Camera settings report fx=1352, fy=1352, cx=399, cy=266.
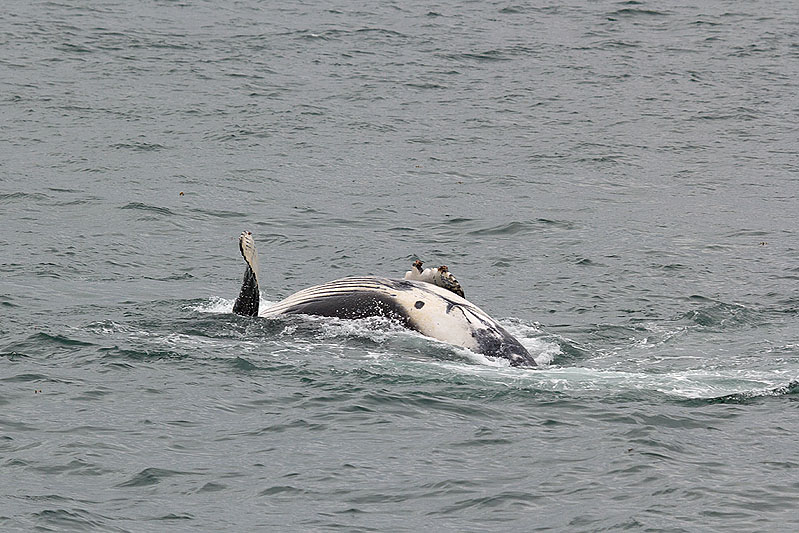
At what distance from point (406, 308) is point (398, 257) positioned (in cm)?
538

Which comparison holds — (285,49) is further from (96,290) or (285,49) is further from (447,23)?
(96,290)

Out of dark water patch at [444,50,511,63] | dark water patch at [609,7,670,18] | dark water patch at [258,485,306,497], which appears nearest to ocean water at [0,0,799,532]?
dark water patch at [258,485,306,497]

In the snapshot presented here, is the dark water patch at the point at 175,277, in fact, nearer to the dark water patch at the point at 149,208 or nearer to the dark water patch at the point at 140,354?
the dark water patch at the point at 149,208

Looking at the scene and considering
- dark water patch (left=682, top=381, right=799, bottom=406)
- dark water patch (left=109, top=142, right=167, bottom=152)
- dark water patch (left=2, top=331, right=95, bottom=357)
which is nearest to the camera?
dark water patch (left=682, top=381, right=799, bottom=406)

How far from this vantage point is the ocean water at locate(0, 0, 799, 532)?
9.03m

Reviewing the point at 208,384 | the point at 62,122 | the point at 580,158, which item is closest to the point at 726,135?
Result: the point at 580,158

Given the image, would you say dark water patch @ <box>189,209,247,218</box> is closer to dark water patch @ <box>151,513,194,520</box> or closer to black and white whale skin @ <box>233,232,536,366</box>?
black and white whale skin @ <box>233,232,536,366</box>

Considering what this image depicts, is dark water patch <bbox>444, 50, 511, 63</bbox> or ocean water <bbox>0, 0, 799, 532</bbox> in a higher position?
dark water patch <bbox>444, 50, 511, 63</bbox>

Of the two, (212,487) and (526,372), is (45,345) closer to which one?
(212,487)

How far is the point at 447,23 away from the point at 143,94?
32.9 ft

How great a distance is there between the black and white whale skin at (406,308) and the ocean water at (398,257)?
0.58ft

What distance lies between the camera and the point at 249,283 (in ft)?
41.1

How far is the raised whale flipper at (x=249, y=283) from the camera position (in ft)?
40.4

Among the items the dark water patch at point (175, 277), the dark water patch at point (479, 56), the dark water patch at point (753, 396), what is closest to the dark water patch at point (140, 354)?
the dark water patch at point (175, 277)
